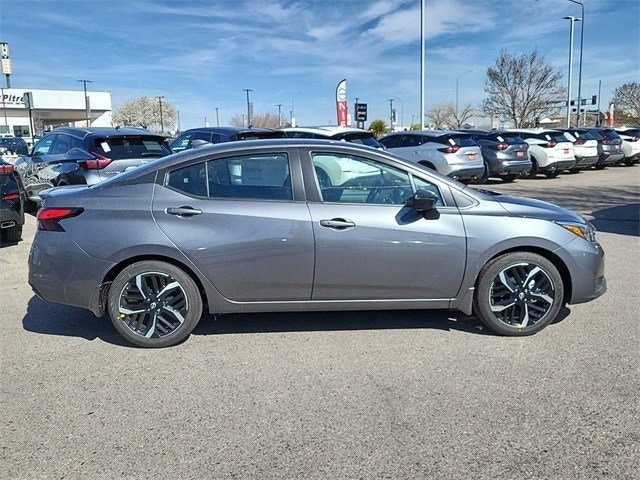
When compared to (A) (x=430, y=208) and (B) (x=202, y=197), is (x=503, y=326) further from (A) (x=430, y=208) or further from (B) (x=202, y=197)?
(B) (x=202, y=197)

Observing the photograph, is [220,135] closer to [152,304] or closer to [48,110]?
[152,304]

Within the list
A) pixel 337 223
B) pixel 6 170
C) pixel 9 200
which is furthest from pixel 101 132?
pixel 337 223

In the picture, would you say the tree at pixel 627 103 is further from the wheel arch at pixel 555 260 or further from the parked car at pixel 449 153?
the wheel arch at pixel 555 260

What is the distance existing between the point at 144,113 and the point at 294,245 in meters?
94.5

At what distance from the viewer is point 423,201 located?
3936 mm

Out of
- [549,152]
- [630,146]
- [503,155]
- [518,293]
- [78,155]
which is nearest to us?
[518,293]

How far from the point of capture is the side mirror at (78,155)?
8.44 meters

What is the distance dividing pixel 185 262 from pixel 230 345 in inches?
29.1

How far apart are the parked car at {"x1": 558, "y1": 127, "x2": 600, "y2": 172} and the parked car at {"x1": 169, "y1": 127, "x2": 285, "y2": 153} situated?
11.0m

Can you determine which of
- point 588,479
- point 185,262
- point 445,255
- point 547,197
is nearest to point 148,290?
point 185,262

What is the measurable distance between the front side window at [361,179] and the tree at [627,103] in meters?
78.2

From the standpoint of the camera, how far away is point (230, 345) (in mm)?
4098

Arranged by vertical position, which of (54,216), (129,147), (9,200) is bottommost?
(9,200)

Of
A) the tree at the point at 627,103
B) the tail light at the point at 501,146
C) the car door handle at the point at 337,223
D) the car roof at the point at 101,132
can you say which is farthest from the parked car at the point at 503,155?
the tree at the point at 627,103
